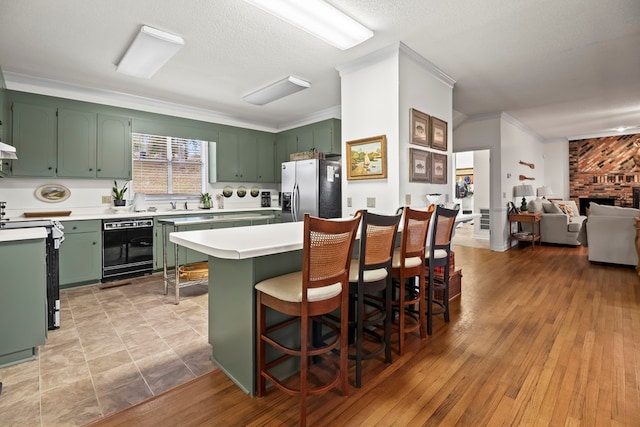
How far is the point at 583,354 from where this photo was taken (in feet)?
7.36

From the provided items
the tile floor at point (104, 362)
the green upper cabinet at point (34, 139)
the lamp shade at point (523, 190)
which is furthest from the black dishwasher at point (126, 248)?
A: the lamp shade at point (523, 190)

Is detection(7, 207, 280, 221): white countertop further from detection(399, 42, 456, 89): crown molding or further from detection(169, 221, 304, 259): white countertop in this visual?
detection(399, 42, 456, 89): crown molding

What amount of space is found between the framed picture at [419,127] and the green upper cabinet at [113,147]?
13.2 feet

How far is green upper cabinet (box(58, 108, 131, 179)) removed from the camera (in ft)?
13.5

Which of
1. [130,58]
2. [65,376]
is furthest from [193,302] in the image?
[130,58]

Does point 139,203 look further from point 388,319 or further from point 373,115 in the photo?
point 388,319

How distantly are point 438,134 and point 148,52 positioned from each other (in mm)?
3304

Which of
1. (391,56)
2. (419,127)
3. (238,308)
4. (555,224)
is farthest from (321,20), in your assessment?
(555,224)

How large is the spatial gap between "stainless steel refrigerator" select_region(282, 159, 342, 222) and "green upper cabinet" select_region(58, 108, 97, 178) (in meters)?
2.79

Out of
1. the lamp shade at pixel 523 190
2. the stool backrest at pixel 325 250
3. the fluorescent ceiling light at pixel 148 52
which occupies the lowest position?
the stool backrest at pixel 325 250

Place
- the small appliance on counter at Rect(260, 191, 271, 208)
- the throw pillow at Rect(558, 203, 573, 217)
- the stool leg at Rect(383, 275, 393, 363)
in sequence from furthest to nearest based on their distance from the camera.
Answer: the throw pillow at Rect(558, 203, 573, 217) < the small appliance on counter at Rect(260, 191, 271, 208) < the stool leg at Rect(383, 275, 393, 363)

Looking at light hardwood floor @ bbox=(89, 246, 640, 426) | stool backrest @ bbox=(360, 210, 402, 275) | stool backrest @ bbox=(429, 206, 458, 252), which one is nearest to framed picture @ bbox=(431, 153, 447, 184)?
stool backrest @ bbox=(429, 206, 458, 252)

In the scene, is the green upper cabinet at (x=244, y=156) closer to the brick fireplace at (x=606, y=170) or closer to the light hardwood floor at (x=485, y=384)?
the light hardwood floor at (x=485, y=384)

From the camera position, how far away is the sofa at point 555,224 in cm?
656
